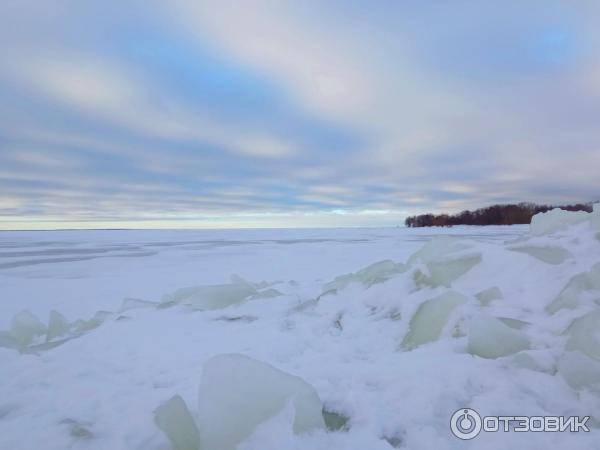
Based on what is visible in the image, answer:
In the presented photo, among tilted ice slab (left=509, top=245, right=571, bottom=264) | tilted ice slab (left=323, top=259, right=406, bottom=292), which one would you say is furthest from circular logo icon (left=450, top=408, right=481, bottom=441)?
tilted ice slab (left=323, top=259, right=406, bottom=292)

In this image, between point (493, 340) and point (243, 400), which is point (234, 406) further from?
point (493, 340)

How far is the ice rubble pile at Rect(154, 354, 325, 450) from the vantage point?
1.28 meters

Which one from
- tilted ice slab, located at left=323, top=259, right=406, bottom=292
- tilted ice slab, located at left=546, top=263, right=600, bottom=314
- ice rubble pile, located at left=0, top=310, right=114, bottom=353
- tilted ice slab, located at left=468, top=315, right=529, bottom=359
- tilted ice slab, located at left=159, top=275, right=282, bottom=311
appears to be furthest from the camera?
tilted ice slab, located at left=323, top=259, right=406, bottom=292

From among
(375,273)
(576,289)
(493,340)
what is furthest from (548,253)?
(375,273)

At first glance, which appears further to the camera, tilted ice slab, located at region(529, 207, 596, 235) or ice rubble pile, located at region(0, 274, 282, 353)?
tilted ice slab, located at region(529, 207, 596, 235)

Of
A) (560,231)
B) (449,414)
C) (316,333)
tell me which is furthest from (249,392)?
(560,231)

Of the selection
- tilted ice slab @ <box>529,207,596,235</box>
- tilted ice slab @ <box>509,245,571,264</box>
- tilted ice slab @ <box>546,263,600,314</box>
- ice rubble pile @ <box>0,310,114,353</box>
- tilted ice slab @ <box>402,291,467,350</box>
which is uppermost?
tilted ice slab @ <box>529,207,596,235</box>

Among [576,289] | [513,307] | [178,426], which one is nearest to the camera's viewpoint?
[178,426]

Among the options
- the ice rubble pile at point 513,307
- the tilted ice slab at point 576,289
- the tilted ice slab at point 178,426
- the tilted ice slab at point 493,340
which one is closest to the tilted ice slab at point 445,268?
the ice rubble pile at point 513,307

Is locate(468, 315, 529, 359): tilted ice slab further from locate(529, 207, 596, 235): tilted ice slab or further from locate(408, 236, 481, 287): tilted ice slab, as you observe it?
locate(529, 207, 596, 235): tilted ice slab

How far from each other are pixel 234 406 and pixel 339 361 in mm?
722

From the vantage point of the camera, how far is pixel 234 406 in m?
1.34

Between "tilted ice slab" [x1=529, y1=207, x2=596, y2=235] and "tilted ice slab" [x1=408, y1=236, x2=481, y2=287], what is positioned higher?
"tilted ice slab" [x1=529, y1=207, x2=596, y2=235]

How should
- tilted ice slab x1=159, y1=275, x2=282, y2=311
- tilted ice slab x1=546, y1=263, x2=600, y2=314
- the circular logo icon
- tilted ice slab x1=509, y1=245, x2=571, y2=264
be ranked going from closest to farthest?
the circular logo icon, tilted ice slab x1=546, y1=263, x2=600, y2=314, tilted ice slab x1=509, y1=245, x2=571, y2=264, tilted ice slab x1=159, y1=275, x2=282, y2=311
